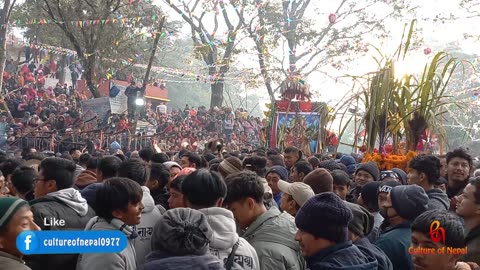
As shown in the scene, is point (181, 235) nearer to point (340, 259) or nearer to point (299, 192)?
point (340, 259)

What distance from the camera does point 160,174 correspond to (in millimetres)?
4840

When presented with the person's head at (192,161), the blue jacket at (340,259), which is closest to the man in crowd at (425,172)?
the blue jacket at (340,259)

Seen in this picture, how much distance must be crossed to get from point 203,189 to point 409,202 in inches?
55.8

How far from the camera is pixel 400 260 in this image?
3.38 meters

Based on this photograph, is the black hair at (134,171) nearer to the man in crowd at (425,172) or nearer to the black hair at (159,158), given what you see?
the black hair at (159,158)

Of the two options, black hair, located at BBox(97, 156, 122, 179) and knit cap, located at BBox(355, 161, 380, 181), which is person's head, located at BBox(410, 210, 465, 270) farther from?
black hair, located at BBox(97, 156, 122, 179)

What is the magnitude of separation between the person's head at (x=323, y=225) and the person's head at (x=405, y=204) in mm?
999

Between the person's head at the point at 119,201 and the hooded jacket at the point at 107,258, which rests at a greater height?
the person's head at the point at 119,201

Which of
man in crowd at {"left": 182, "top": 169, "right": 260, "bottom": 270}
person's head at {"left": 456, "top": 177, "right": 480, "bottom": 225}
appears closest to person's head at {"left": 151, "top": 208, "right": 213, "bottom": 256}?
man in crowd at {"left": 182, "top": 169, "right": 260, "bottom": 270}

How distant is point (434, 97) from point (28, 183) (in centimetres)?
388

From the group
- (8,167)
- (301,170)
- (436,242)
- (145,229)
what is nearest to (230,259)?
(145,229)

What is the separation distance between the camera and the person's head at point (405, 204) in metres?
3.53

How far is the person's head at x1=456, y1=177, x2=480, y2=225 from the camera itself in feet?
11.3

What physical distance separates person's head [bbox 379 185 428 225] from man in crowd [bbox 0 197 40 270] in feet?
7.50
